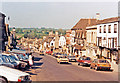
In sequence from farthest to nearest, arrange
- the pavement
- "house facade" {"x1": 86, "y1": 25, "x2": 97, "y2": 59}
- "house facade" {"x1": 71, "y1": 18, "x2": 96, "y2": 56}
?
1. "house facade" {"x1": 71, "y1": 18, "x2": 96, "y2": 56}
2. "house facade" {"x1": 86, "y1": 25, "x2": 97, "y2": 59}
3. the pavement

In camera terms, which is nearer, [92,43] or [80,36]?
[92,43]

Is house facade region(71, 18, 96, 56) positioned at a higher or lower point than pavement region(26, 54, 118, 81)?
higher

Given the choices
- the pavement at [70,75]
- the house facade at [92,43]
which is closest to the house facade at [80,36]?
the house facade at [92,43]

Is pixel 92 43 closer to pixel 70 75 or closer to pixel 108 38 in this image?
pixel 108 38

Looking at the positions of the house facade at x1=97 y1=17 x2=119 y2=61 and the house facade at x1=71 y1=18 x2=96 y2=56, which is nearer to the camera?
the house facade at x1=97 y1=17 x2=119 y2=61

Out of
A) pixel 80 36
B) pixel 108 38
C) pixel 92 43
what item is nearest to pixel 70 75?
pixel 108 38

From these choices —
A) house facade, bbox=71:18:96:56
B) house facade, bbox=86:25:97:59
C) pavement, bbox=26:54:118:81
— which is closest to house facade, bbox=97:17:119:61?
house facade, bbox=86:25:97:59

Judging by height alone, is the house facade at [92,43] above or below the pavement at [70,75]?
above

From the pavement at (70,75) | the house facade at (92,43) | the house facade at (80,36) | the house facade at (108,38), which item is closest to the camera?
the pavement at (70,75)

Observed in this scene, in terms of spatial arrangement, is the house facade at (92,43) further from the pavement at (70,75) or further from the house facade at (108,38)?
the pavement at (70,75)

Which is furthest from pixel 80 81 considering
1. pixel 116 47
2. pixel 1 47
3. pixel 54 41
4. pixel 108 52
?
pixel 54 41

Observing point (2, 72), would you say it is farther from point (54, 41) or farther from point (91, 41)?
point (54, 41)

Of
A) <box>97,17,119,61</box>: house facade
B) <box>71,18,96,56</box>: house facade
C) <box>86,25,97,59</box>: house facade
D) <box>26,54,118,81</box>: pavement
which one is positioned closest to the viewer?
<box>26,54,118,81</box>: pavement

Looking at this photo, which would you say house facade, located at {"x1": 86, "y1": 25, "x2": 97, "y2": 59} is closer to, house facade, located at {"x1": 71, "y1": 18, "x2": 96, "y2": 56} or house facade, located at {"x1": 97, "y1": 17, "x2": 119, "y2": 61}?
house facade, located at {"x1": 97, "y1": 17, "x2": 119, "y2": 61}
